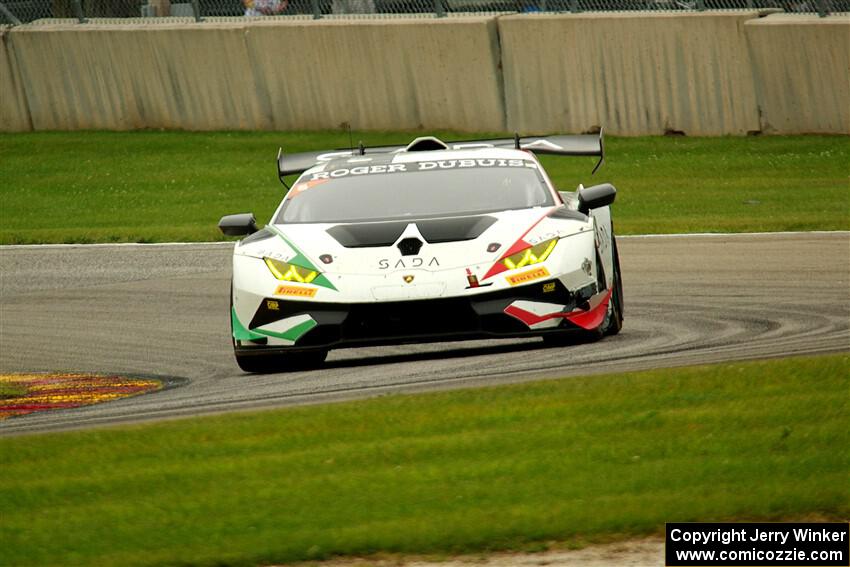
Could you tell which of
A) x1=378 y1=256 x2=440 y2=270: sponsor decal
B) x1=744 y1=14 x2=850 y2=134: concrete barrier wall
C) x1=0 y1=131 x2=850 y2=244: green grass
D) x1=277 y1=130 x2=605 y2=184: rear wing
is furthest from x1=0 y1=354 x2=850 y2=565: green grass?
x1=744 y1=14 x2=850 y2=134: concrete barrier wall

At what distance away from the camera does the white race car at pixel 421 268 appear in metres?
9.87

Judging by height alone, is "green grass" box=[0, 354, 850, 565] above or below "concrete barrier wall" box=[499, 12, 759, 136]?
above

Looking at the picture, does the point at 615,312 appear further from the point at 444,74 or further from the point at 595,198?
the point at 444,74

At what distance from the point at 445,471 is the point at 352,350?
15.3 feet

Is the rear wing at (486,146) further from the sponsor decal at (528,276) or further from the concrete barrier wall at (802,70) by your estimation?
the concrete barrier wall at (802,70)

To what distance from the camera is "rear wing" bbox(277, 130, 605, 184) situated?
12.4 meters

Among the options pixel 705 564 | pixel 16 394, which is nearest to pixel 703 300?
pixel 16 394

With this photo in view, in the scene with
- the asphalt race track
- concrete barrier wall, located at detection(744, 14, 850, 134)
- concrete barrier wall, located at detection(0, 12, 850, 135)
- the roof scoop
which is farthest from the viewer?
concrete barrier wall, located at detection(0, 12, 850, 135)

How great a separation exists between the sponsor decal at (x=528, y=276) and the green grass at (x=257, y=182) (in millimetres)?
7520

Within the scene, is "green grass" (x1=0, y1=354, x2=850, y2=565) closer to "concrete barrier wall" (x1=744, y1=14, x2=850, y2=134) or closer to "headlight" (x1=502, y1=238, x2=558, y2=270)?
"headlight" (x1=502, y1=238, x2=558, y2=270)

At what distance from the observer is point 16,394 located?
10.9 metres

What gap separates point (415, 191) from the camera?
11.0 metres

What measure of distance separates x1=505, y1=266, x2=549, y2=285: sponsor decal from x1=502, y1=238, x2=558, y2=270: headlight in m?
0.05

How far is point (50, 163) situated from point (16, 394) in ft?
51.5
